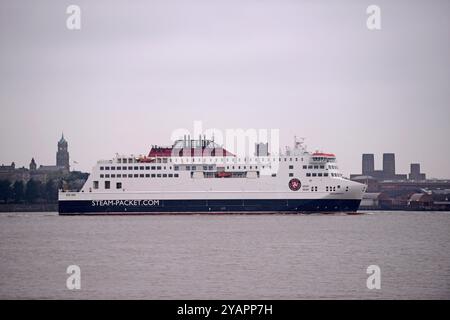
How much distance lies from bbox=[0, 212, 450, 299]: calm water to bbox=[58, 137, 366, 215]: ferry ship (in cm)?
1178

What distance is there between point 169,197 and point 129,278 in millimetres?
38513

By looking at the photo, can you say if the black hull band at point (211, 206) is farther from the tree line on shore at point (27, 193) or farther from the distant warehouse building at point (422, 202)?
the distant warehouse building at point (422, 202)

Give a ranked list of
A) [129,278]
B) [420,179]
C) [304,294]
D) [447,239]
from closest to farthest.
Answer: [304,294]
[129,278]
[447,239]
[420,179]

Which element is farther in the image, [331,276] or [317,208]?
[317,208]

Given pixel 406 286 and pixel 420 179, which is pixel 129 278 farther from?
pixel 420 179

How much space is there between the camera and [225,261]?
3484 cm

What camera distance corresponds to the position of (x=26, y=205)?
106 m

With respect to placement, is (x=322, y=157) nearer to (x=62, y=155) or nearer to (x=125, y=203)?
(x=125, y=203)

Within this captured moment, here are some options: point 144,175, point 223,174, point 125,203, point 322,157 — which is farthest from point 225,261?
point 125,203

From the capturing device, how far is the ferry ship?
67.1 meters

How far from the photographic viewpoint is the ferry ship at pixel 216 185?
6712 centimetres

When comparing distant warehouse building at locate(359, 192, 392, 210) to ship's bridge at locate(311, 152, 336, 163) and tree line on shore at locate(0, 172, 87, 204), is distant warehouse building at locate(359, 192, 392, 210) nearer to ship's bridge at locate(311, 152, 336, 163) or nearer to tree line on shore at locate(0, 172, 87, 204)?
tree line on shore at locate(0, 172, 87, 204)

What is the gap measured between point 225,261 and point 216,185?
109 feet

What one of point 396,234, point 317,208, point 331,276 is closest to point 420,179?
point 317,208
